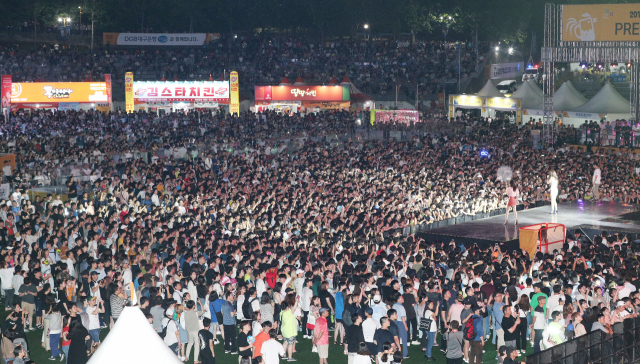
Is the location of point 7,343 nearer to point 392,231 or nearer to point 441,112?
point 392,231

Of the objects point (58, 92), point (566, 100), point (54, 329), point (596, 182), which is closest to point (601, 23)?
point (566, 100)

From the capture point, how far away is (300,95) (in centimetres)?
4166

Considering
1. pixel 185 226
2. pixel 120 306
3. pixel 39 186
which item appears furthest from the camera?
pixel 39 186

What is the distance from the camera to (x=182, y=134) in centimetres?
3372

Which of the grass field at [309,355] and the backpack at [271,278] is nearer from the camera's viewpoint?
the grass field at [309,355]

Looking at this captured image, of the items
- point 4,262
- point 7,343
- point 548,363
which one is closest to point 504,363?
point 548,363

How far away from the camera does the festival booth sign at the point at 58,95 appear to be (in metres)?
38.7

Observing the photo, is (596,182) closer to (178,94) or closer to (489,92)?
(489,92)

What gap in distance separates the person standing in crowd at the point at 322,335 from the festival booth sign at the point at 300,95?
30.5 m

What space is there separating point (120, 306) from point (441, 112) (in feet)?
107

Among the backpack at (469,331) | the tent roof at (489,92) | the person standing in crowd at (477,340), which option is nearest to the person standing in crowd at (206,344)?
the backpack at (469,331)

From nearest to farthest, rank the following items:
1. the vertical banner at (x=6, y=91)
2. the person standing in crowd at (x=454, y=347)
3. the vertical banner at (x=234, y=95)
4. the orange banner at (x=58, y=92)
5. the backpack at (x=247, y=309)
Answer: the person standing in crowd at (x=454, y=347), the backpack at (x=247, y=309), the vertical banner at (x=6, y=91), the orange banner at (x=58, y=92), the vertical banner at (x=234, y=95)

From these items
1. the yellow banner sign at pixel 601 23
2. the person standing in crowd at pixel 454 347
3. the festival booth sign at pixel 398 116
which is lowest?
the person standing in crowd at pixel 454 347

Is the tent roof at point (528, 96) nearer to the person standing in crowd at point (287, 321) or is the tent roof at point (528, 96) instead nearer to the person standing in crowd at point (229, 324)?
the person standing in crowd at point (229, 324)
